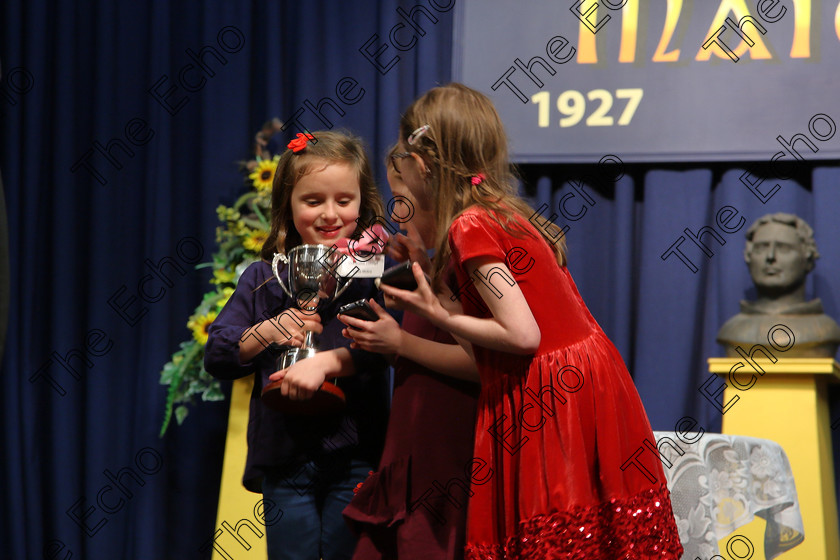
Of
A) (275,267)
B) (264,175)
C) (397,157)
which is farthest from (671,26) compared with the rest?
(275,267)

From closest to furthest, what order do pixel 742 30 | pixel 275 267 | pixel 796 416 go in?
pixel 275 267 < pixel 796 416 < pixel 742 30

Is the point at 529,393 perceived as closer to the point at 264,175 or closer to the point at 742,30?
the point at 264,175

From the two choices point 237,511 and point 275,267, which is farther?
point 237,511

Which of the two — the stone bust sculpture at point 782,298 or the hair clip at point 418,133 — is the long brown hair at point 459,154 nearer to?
the hair clip at point 418,133

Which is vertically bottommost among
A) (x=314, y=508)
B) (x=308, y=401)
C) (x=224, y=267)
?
(x=314, y=508)

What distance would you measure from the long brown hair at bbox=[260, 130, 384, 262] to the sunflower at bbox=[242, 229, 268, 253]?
1.04m

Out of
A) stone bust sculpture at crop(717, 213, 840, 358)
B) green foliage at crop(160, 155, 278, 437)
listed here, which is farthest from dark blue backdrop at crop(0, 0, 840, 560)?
stone bust sculpture at crop(717, 213, 840, 358)

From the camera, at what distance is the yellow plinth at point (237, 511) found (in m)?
2.49

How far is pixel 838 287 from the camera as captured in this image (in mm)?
2678

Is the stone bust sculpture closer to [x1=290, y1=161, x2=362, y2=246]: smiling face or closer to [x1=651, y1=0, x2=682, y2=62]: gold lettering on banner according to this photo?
[x1=651, y1=0, x2=682, y2=62]: gold lettering on banner

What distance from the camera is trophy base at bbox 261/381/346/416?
137 cm

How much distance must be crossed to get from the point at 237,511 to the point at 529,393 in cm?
148

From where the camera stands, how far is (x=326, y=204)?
5.04 ft

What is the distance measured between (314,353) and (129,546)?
1975 mm
